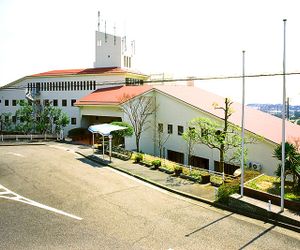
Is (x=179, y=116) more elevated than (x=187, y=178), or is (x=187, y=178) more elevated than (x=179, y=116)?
(x=179, y=116)

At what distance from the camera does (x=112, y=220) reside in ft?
41.9

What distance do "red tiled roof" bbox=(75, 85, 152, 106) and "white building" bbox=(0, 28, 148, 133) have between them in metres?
2.07

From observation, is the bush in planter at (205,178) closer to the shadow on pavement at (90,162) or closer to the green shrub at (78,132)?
the shadow on pavement at (90,162)

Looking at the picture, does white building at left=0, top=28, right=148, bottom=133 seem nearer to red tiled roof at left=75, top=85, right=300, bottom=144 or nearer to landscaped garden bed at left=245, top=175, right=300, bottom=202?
red tiled roof at left=75, top=85, right=300, bottom=144

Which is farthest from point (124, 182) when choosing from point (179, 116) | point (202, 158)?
point (179, 116)

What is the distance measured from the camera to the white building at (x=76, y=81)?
4234cm

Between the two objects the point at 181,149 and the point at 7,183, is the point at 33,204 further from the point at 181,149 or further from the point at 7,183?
the point at 181,149

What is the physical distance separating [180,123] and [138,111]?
5.12 metres

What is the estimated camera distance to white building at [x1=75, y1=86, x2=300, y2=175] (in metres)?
22.5

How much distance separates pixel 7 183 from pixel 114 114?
16111 mm

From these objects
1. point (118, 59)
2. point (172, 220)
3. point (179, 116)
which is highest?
point (118, 59)

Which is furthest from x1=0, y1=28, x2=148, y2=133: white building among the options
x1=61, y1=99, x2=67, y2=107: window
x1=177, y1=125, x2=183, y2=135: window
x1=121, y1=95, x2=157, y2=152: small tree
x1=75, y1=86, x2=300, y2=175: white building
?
x1=177, y1=125, x2=183, y2=135: window

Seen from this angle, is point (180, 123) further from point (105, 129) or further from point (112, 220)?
point (112, 220)

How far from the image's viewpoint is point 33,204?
14688 millimetres
